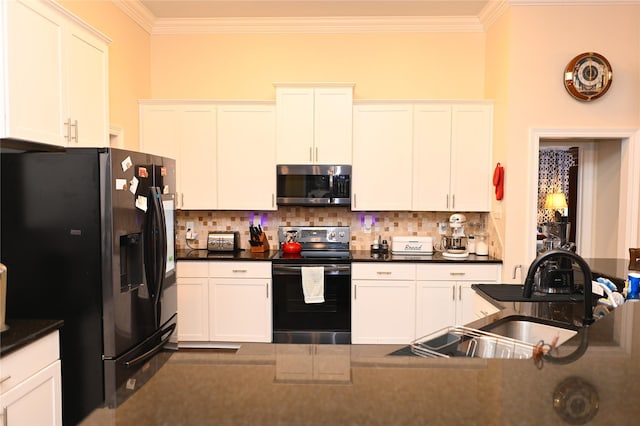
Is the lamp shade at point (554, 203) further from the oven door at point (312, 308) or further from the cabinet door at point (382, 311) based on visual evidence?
the oven door at point (312, 308)

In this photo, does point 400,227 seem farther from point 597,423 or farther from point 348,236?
point 597,423

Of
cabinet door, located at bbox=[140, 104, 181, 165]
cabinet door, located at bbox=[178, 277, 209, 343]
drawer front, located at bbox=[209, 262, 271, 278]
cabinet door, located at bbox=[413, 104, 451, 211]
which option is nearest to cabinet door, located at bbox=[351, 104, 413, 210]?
cabinet door, located at bbox=[413, 104, 451, 211]

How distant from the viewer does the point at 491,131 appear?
404 centimetres

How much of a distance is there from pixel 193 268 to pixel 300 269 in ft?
3.31

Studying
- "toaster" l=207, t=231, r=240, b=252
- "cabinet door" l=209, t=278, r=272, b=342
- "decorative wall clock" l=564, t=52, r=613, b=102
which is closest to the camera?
"decorative wall clock" l=564, t=52, r=613, b=102

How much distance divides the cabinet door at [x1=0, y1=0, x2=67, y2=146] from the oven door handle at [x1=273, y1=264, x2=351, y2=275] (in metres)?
2.01

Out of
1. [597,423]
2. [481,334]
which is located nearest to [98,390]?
[481,334]

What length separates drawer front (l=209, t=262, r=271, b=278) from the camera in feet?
12.6

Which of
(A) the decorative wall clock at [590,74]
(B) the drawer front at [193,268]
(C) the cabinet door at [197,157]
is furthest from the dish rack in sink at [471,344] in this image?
(C) the cabinet door at [197,157]

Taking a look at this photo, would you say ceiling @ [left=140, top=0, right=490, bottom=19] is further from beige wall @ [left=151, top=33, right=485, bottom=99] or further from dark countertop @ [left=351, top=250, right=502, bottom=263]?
dark countertop @ [left=351, top=250, right=502, bottom=263]

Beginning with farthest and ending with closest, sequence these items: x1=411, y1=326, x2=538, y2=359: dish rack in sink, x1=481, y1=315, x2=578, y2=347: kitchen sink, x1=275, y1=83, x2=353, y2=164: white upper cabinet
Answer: x1=275, y1=83, x2=353, y2=164: white upper cabinet < x1=481, y1=315, x2=578, y2=347: kitchen sink < x1=411, y1=326, x2=538, y2=359: dish rack in sink

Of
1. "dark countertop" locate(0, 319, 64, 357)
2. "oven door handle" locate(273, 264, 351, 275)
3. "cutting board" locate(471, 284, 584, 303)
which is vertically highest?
"cutting board" locate(471, 284, 584, 303)

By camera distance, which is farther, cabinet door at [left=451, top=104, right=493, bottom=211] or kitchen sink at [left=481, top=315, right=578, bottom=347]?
cabinet door at [left=451, top=104, right=493, bottom=211]

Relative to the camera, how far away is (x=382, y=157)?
409 cm
